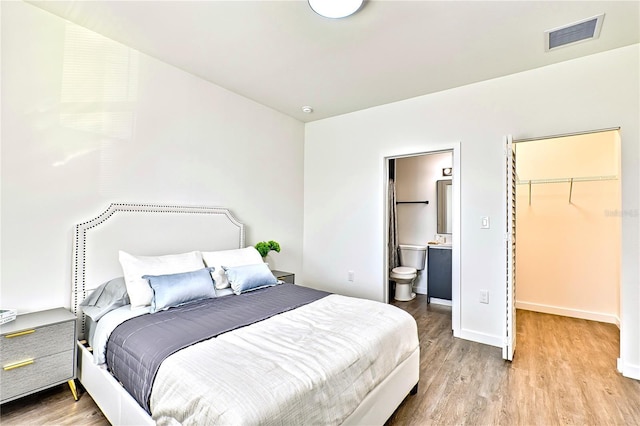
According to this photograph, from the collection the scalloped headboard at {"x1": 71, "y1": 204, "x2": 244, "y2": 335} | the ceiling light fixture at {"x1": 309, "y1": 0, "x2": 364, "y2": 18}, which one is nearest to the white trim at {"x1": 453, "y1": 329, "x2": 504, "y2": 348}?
the scalloped headboard at {"x1": 71, "y1": 204, "x2": 244, "y2": 335}

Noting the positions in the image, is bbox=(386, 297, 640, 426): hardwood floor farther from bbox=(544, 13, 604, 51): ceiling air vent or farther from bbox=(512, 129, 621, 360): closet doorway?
bbox=(544, 13, 604, 51): ceiling air vent

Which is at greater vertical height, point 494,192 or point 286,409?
point 494,192

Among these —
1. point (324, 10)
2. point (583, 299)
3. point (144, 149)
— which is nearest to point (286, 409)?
point (324, 10)

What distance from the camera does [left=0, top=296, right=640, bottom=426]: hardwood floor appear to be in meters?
1.89

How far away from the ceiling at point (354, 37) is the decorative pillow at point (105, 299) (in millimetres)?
2014

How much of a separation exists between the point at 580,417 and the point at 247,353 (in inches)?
85.8

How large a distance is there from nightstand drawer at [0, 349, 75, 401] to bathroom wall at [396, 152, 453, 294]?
4429 mm

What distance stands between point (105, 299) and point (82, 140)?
4.20 feet

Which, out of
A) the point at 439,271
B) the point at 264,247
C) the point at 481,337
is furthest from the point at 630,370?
the point at 264,247

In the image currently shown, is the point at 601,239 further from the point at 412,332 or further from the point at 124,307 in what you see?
the point at 124,307

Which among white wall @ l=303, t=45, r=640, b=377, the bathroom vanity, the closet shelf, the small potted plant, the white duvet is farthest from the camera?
the bathroom vanity

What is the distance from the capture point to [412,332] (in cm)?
207

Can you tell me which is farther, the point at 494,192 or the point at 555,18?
the point at 494,192

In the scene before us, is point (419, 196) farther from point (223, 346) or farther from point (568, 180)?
point (223, 346)
